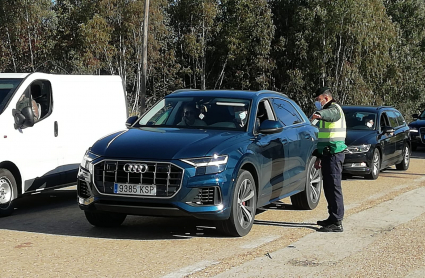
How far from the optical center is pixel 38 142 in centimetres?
1052

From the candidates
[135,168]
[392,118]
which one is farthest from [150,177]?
[392,118]

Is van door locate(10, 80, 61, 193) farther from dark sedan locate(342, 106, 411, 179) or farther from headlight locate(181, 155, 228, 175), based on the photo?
dark sedan locate(342, 106, 411, 179)

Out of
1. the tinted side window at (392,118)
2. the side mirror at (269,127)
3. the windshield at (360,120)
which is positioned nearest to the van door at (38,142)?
the side mirror at (269,127)

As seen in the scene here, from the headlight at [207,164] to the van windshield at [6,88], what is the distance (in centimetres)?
357

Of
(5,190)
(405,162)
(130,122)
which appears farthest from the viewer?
(405,162)

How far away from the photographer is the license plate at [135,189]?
7758 millimetres

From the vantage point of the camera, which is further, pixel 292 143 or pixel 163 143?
pixel 292 143

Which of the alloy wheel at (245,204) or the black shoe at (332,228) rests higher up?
the alloy wheel at (245,204)

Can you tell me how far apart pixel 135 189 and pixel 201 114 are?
1701 millimetres

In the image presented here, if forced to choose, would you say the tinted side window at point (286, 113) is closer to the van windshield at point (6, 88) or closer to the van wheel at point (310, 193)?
the van wheel at point (310, 193)

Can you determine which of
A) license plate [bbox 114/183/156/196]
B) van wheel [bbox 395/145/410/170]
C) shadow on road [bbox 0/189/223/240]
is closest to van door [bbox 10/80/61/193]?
shadow on road [bbox 0/189/223/240]

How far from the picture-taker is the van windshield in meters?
10.1

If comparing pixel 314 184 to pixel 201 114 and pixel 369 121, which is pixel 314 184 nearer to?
pixel 201 114

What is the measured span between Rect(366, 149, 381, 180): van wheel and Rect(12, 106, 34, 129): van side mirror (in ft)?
27.1
